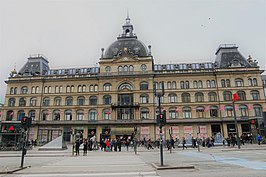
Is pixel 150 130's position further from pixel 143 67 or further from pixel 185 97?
pixel 143 67

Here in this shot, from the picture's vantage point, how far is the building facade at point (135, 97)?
154ft

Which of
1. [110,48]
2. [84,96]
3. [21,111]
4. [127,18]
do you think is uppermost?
[127,18]

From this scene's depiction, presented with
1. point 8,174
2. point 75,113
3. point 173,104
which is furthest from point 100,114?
point 8,174

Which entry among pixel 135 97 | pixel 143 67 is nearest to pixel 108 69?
pixel 143 67

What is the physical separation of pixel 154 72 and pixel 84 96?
17936 mm

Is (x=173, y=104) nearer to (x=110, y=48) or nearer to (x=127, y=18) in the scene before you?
(x=110, y=48)

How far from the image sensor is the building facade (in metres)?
47.0

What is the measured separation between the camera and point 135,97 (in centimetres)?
4944

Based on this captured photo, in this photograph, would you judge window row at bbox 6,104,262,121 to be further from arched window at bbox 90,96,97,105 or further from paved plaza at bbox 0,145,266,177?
paved plaza at bbox 0,145,266,177

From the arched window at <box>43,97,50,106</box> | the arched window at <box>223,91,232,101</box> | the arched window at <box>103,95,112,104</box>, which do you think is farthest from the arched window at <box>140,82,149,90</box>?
the arched window at <box>43,97,50,106</box>

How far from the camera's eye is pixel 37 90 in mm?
53719

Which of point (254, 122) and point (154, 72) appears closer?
point (254, 122)

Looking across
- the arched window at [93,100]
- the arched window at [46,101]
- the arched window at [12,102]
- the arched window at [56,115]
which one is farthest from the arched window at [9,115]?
the arched window at [93,100]

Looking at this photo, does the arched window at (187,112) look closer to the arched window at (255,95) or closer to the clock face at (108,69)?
the arched window at (255,95)
